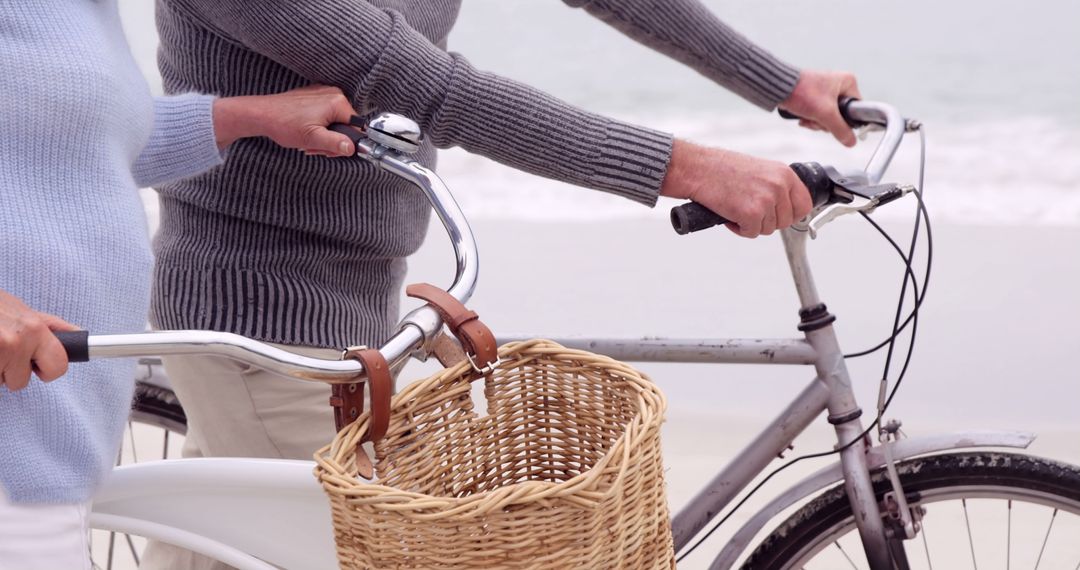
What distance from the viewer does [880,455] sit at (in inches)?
58.2

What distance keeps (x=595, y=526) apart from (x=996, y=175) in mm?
5564

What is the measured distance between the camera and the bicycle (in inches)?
44.7

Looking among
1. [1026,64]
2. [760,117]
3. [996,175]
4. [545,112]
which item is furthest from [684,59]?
[1026,64]

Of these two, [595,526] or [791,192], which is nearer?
[595,526]

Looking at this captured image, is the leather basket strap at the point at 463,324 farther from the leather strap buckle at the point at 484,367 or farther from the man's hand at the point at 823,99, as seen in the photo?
the man's hand at the point at 823,99

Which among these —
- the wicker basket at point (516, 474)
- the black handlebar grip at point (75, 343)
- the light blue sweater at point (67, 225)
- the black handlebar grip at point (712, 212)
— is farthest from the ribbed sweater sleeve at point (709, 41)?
the black handlebar grip at point (75, 343)

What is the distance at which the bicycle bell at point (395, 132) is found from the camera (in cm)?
113

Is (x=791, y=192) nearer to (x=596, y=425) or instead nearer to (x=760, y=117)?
(x=596, y=425)

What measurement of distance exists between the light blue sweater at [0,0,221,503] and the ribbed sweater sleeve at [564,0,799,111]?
0.80 meters

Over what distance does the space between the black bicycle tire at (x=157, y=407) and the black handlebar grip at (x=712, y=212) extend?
98cm

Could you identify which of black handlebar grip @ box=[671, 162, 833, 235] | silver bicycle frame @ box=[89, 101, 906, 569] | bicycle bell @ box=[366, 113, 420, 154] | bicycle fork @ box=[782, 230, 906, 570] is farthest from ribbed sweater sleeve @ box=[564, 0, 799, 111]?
bicycle bell @ box=[366, 113, 420, 154]

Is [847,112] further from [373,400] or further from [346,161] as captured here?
[373,400]

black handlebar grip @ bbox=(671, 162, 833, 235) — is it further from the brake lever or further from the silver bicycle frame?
the silver bicycle frame

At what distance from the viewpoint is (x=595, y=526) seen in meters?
0.89
